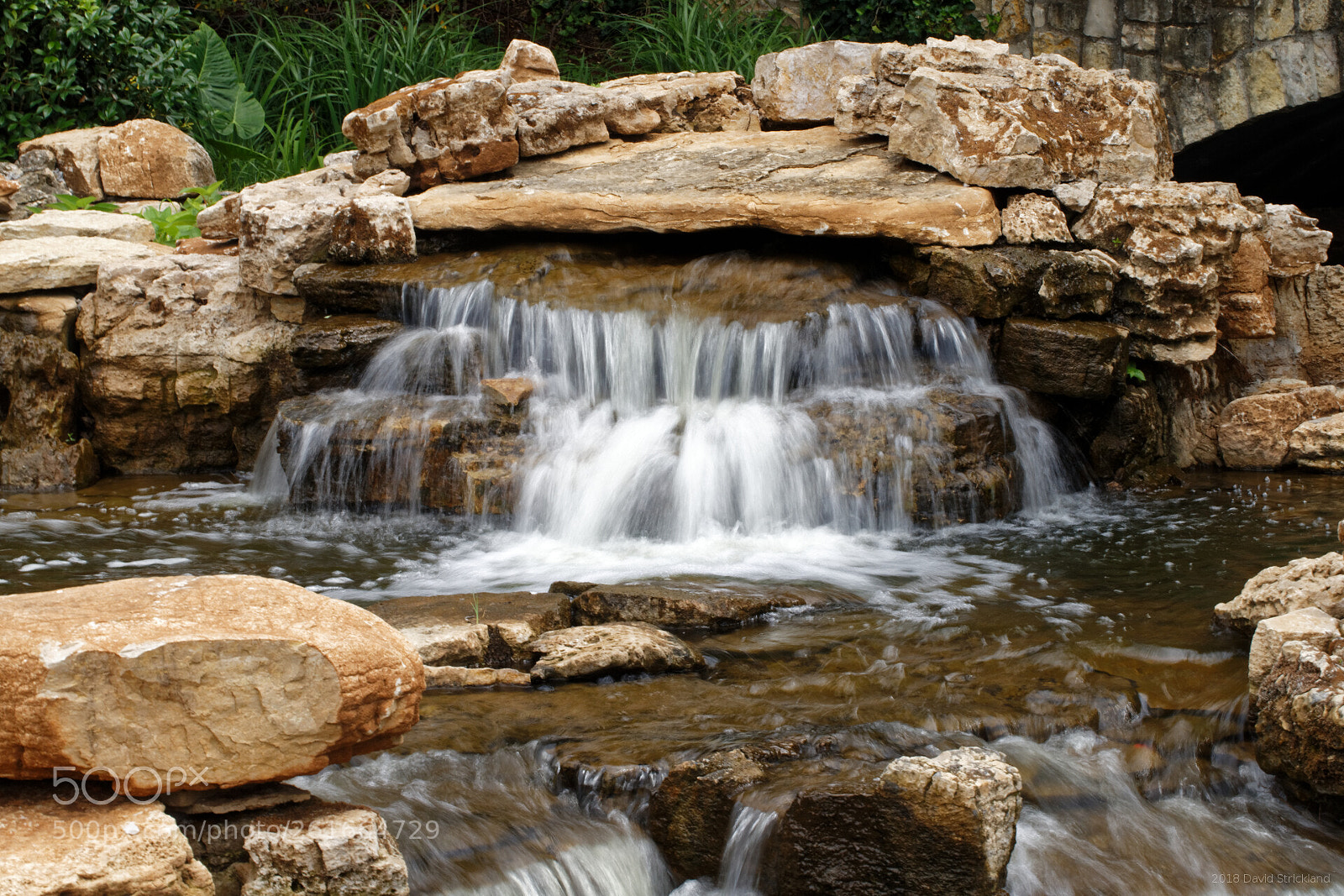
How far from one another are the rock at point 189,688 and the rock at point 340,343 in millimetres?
4060

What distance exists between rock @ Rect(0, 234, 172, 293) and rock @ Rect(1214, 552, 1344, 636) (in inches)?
251

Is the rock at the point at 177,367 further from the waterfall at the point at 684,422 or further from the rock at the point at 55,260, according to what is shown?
the waterfall at the point at 684,422

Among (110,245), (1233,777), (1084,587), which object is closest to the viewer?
(1233,777)

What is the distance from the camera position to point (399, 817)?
8.98ft

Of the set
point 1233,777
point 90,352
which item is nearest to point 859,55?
point 90,352

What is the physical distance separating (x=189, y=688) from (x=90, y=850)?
33 cm

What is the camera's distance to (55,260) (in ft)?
22.5

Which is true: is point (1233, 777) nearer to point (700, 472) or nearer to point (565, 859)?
point (565, 859)

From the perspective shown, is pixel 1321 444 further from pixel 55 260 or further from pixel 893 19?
pixel 55 260

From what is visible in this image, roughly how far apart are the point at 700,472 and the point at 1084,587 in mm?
1882

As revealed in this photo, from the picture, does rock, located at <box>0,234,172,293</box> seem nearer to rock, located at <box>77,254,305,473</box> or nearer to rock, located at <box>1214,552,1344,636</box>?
rock, located at <box>77,254,305,473</box>

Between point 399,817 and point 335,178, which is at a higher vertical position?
point 335,178

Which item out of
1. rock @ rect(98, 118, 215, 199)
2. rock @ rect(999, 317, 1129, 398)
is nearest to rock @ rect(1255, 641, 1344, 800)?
rock @ rect(999, 317, 1129, 398)

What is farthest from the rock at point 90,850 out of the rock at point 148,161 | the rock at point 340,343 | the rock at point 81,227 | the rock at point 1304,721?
the rock at point 148,161
